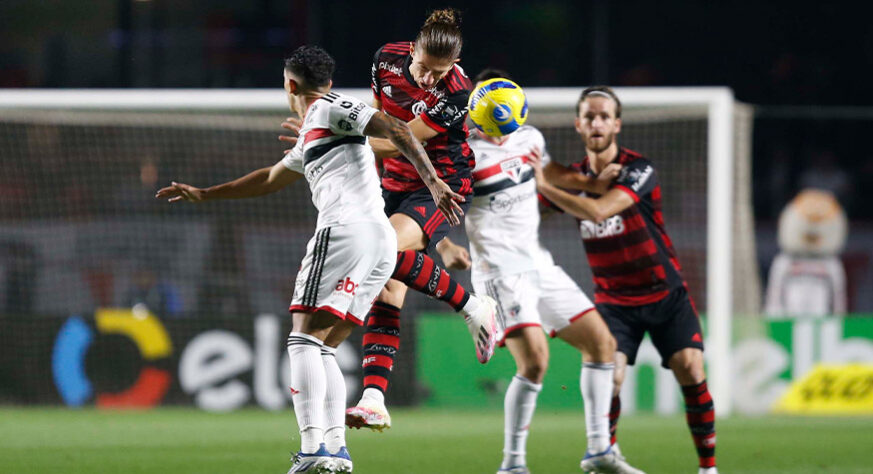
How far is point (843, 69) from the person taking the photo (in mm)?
19906

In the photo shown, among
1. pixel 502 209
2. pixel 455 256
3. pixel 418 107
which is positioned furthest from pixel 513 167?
pixel 418 107

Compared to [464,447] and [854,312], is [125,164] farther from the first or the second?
[854,312]

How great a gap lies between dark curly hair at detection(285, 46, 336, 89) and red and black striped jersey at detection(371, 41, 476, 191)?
63 centimetres

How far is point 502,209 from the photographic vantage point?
668 centimetres

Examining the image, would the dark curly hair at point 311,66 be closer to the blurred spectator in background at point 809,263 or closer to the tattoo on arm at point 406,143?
the tattoo on arm at point 406,143

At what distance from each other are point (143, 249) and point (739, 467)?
7719 millimetres

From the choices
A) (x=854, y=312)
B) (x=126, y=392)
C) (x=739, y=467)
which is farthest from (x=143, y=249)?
(x=854, y=312)

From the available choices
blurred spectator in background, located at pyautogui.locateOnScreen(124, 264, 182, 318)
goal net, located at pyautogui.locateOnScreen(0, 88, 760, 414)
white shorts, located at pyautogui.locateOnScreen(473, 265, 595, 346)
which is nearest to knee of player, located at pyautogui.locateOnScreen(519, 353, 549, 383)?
white shorts, located at pyautogui.locateOnScreen(473, 265, 595, 346)

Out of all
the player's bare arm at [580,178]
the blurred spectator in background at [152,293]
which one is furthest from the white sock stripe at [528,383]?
the blurred spectator in background at [152,293]

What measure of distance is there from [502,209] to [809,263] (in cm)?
789

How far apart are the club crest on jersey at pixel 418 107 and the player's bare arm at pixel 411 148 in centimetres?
80

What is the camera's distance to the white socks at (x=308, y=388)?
4875mm

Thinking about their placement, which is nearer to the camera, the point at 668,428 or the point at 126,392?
the point at 668,428

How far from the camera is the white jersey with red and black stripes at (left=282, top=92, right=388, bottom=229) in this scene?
5.06m
